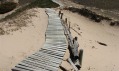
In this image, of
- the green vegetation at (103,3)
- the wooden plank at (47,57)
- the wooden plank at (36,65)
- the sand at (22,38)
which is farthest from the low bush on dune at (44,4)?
the wooden plank at (36,65)

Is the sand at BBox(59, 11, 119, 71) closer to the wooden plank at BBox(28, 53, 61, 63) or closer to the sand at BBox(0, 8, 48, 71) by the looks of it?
the wooden plank at BBox(28, 53, 61, 63)

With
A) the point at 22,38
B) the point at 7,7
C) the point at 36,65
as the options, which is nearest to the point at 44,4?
the point at 7,7

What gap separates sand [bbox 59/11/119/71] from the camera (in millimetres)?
23469

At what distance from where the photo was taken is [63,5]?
36.9 m

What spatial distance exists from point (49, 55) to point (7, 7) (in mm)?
18266

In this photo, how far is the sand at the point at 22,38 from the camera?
764 inches

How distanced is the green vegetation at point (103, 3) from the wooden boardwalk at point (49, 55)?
47.0 feet

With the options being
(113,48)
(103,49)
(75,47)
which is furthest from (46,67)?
(113,48)

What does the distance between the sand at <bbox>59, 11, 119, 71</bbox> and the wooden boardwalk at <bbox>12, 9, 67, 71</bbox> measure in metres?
0.78

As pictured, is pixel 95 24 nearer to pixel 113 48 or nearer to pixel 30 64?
pixel 113 48

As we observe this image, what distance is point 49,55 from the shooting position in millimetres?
19672

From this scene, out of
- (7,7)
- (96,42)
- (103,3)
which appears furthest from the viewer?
(103,3)

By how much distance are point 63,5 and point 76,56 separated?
55.2 ft

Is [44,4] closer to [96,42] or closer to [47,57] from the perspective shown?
[96,42]
